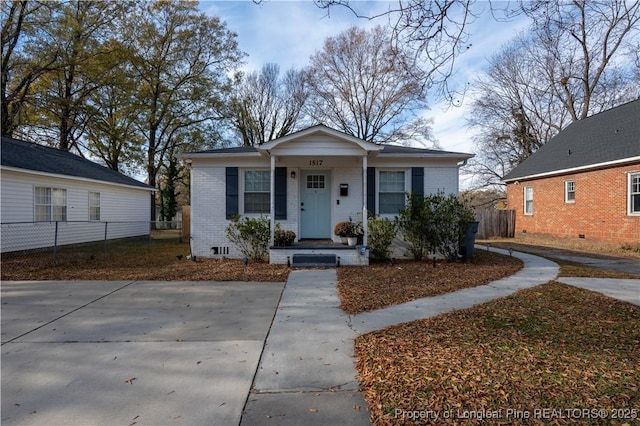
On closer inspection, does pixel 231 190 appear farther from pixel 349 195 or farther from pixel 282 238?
pixel 349 195

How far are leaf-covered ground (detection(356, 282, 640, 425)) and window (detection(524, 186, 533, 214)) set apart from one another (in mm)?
14936

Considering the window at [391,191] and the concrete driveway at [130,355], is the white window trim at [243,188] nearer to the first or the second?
the window at [391,191]

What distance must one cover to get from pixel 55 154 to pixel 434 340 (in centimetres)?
1797

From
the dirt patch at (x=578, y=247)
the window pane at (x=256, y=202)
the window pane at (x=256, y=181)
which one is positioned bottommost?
the dirt patch at (x=578, y=247)

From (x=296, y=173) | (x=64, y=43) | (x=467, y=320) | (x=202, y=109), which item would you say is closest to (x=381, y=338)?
(x=467, y=320)

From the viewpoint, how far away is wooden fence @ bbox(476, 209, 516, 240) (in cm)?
1934

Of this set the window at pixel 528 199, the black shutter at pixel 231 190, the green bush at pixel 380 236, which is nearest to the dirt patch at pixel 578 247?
the window at pixel 528 199

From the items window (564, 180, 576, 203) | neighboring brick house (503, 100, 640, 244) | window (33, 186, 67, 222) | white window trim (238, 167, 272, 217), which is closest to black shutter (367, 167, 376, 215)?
white window trim (238, 167, 272, 217)

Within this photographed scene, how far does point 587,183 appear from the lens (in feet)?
46.3

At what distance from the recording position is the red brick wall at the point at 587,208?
1249 cm

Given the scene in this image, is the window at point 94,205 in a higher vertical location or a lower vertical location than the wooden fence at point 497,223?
higher

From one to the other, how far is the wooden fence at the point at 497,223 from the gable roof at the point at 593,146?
2180 millimetres

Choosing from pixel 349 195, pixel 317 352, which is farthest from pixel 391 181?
pixel 317 352

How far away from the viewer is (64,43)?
1752cm
